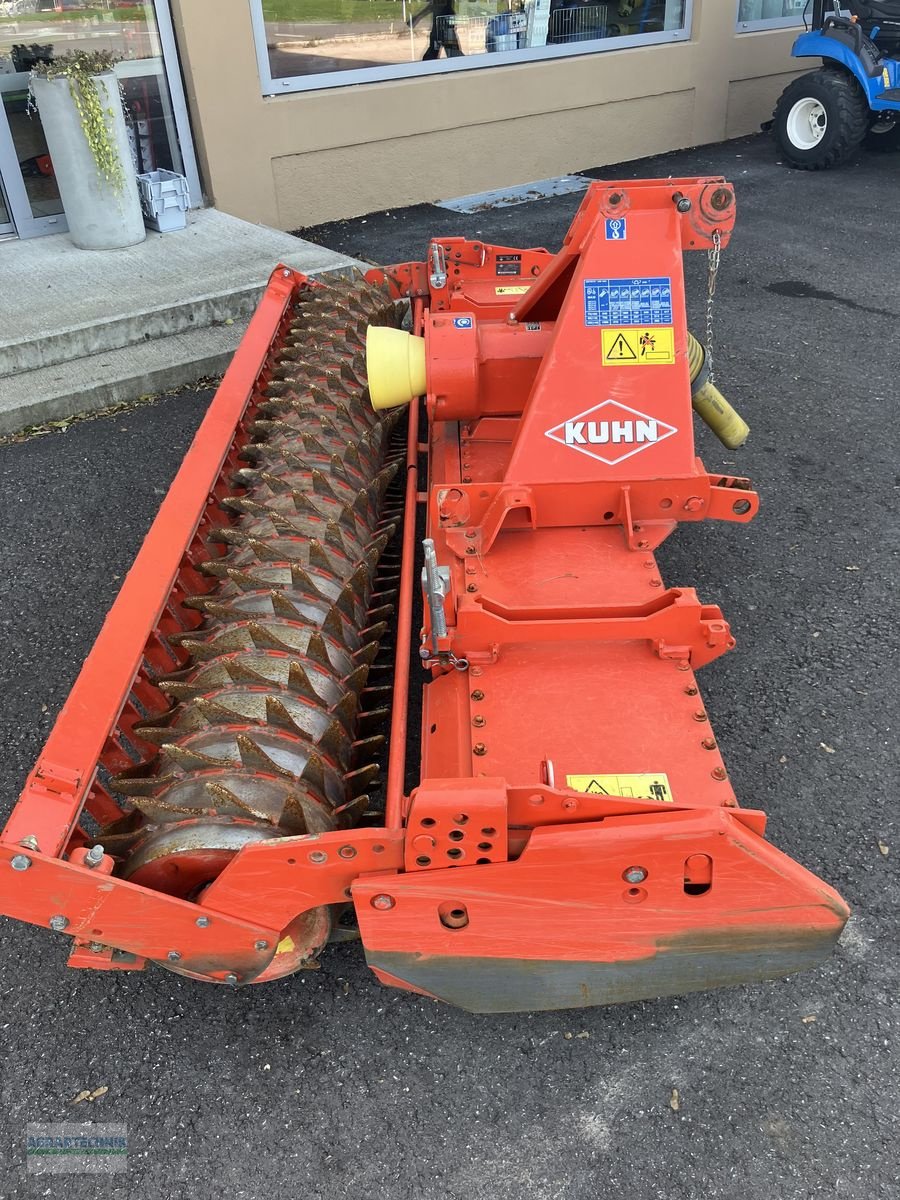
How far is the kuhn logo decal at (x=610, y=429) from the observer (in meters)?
2.82

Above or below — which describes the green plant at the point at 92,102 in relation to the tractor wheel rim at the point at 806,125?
above

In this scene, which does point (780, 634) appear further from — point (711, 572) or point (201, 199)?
point (201, 199)

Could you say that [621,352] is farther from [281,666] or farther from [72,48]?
[72,48]

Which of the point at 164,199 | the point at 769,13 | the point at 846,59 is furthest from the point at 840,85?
the point at 164,199

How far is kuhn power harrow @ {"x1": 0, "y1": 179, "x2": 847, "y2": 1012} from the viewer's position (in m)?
2.00

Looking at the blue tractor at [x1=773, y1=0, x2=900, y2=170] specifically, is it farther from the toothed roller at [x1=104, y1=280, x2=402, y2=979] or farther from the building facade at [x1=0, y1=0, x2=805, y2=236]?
the toothed roller at [x1=104, y1=280, x2=402, y2=979]

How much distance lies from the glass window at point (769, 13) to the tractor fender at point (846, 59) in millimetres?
978

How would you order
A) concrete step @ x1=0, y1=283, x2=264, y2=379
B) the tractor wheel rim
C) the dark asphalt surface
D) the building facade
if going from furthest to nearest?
the tractor wheel rim, the building facade, concrete step @ x1=0, y1=283, x2=264, y2=379, the dark asphalt surface

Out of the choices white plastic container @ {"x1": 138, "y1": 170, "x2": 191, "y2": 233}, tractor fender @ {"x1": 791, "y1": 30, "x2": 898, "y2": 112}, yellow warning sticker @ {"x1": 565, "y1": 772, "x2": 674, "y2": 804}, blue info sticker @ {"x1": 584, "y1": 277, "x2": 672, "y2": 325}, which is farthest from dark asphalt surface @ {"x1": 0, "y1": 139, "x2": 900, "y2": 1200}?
tractor fender @ {"x1": 791, "y1": 30, "x2": 898, "y2": 112}

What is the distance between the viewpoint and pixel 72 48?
679 cm

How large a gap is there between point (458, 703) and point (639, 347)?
120 centimetres

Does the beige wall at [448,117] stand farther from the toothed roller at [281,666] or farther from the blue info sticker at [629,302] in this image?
the blue info sticker at [629,302]

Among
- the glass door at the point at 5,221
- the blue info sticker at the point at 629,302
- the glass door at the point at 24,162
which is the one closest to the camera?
the blue info sticker at the point at 629,302

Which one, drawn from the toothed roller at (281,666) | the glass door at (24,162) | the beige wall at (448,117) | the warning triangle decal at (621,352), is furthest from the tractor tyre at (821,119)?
the warning triangle decal at (621,352)
